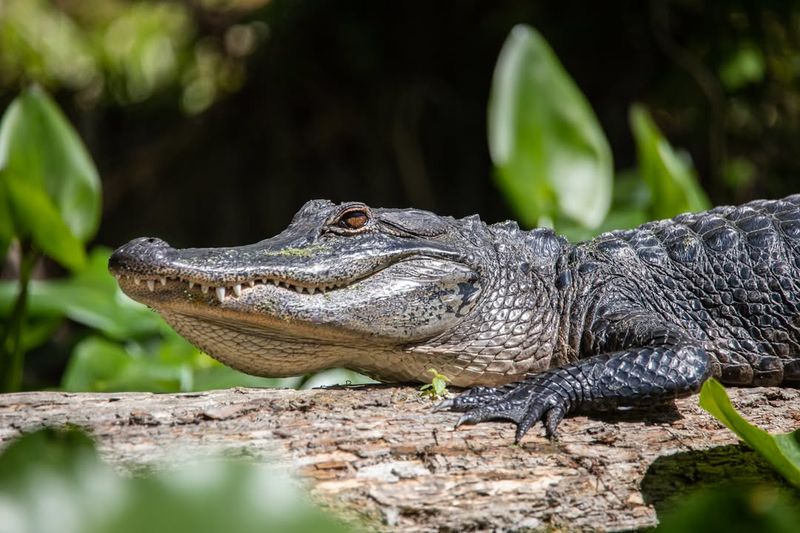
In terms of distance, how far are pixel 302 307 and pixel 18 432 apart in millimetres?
857

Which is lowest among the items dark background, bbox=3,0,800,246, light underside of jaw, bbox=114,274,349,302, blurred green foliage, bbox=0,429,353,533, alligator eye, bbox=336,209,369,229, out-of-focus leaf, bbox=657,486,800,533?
out-of-focus leaf, bbox=657,486,800,533

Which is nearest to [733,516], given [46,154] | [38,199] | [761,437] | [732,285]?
[761,437]

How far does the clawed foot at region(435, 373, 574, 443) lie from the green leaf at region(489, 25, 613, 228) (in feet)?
5.65

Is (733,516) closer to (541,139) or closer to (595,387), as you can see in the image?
(595,387)

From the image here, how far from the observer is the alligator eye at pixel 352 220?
2793 mm

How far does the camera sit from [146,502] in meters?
0.83

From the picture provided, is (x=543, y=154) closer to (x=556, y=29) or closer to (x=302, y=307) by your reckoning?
(x=302, y=307)

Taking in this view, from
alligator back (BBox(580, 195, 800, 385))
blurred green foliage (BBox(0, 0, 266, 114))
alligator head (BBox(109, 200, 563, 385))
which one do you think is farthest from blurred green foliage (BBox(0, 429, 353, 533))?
blurred green foliage (BBox(0, 0, 266, 114))

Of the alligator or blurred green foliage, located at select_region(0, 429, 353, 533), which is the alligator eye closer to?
the alligator

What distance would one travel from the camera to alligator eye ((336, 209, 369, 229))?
110 inches

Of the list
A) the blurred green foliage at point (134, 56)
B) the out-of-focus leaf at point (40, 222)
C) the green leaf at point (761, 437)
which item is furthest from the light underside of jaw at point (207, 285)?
the blurred green foliage at point (134, 56)

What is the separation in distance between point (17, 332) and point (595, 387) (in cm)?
245

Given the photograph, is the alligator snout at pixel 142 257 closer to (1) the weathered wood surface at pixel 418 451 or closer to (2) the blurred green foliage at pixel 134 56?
(1) the weathered wood surface at pixel 418 451

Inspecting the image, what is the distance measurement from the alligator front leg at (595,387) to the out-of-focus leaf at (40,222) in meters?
1.95
